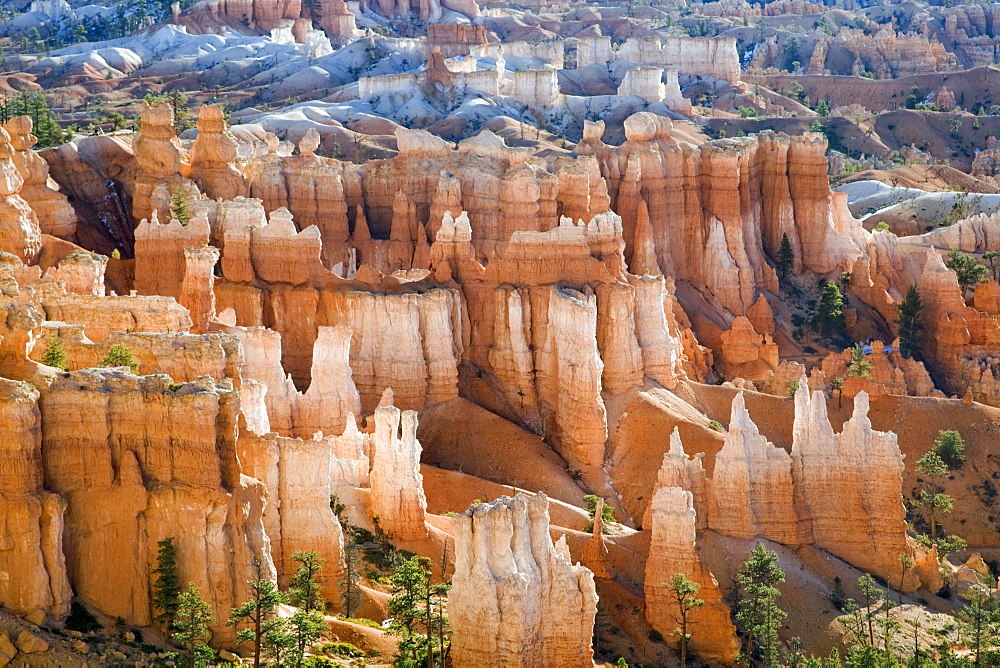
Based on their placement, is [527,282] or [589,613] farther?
[527,282]

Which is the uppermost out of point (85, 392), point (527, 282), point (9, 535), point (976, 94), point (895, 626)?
point (85, 392)

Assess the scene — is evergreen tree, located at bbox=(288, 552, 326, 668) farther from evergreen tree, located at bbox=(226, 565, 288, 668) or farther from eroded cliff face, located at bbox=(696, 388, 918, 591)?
eroded cliff face, located at bbox=(696, 388, 918, 591)

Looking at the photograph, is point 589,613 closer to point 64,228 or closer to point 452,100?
point 64,228

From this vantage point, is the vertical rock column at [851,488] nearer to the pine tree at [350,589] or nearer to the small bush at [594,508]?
the small bush at [594,508]

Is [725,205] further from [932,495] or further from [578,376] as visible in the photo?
[932,495]

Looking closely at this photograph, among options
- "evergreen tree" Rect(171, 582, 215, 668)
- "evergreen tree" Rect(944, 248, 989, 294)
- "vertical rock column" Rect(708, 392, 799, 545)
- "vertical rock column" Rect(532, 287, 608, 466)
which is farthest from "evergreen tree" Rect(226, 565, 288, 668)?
"evergreen tree" Rect(944, 248, 989, 294)

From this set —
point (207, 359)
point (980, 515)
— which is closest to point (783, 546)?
point (980, 515)

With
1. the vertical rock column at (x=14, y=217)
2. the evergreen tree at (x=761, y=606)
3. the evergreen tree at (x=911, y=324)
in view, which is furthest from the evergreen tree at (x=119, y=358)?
the evergreen tree at (x=911, y=324)
